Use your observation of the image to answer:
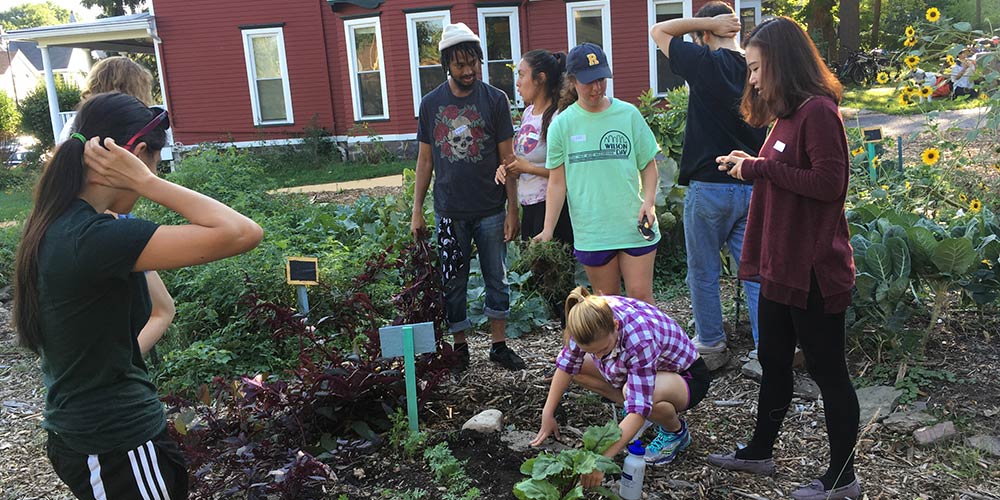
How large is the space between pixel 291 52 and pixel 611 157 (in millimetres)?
13709

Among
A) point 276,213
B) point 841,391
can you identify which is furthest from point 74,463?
point 276,213

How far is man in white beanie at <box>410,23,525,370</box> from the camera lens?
387 cm

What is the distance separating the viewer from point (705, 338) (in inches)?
152

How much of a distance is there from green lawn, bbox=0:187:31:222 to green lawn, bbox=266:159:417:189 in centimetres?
389

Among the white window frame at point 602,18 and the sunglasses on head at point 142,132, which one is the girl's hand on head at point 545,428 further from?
the white window frame at point 602,18

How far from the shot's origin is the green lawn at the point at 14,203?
11.5 meters

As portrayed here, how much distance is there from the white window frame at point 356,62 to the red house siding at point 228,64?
39.3 inches

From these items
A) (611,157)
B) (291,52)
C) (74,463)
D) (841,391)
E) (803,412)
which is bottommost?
(803,412)

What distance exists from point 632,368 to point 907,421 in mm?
1314

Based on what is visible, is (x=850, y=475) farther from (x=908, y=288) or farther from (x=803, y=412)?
(x=908, y=288)

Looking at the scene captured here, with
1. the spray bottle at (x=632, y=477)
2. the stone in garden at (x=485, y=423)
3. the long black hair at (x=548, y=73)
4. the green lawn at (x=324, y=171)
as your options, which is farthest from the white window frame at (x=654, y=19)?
the spray bottle at (x=632, y=477)

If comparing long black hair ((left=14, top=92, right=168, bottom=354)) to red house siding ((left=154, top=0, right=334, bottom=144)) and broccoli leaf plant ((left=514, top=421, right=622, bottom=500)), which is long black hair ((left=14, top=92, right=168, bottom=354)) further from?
red house siding ((left=154, top=0, right=334, bottom=144))

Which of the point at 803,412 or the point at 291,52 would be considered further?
the point at 291,52

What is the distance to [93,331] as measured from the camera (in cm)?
175
